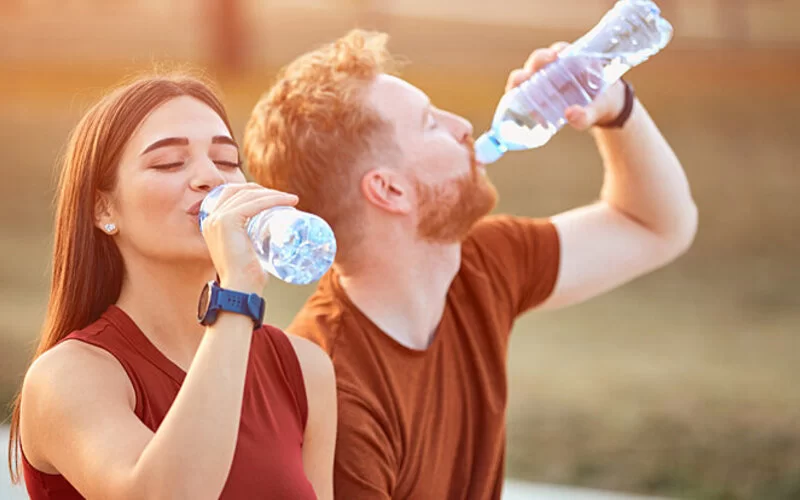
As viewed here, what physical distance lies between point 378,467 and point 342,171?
0.50 metres

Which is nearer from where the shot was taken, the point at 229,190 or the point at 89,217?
the point at 229,190

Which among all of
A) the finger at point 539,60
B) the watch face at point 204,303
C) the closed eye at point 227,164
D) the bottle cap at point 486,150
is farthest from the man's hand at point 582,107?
the watch face at point 204,303

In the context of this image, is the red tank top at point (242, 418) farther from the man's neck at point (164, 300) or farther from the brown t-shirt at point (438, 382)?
the brown t-shirt at point (438, 382)

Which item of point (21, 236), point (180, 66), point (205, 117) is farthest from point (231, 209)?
point (21, 236)

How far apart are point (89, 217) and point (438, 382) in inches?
26.4

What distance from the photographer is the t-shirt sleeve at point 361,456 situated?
169 cm

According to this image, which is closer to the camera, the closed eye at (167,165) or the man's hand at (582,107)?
the closed eye at (167,165)

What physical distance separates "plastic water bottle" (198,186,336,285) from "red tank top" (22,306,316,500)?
0.19 m

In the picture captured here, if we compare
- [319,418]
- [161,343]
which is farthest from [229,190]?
[319,418]

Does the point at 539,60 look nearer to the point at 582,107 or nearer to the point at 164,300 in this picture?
the point at 582,107

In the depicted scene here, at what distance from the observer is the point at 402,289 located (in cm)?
188

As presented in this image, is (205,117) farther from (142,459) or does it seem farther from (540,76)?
(540,76)

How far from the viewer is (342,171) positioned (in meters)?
1.90

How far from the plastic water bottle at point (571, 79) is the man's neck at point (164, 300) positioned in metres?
0.63
